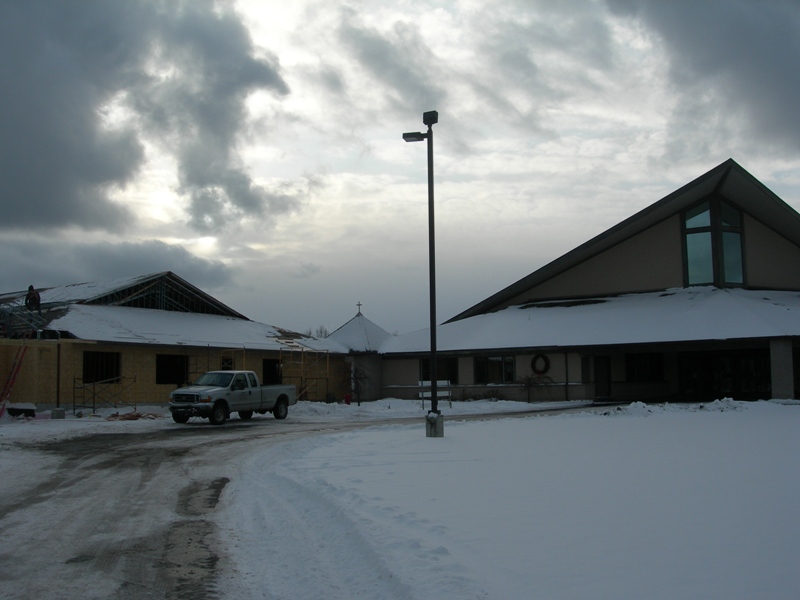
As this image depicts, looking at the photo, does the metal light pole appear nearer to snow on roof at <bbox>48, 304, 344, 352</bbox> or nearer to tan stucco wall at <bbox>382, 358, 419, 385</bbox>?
snow on roof at <bbox>48, 304, 344, 352</bbox>

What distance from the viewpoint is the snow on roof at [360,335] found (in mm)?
44156

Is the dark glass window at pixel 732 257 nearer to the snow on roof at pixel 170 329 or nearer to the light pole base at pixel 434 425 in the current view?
the snow on roof at pixel 170 329

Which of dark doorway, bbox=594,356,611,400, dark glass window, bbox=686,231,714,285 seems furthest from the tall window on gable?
dark doorway, bbox=594,356,611,400

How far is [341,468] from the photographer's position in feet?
42.3

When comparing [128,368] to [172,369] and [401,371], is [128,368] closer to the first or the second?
[172,369]

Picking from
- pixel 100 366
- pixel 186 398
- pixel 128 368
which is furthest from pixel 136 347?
pixel 186 398

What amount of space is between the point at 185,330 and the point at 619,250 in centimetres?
2282

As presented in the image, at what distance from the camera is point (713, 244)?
122 ft

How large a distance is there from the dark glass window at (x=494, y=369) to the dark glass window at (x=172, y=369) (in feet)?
48.3

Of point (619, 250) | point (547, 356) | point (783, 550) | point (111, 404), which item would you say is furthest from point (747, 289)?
point (783, 550)

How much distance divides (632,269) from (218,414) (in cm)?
2392

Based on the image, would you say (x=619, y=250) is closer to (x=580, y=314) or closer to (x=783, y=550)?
(x=580, y=314)

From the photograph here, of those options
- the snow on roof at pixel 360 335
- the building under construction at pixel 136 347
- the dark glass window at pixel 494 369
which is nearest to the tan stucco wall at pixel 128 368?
the building under construction at pixel 136 347

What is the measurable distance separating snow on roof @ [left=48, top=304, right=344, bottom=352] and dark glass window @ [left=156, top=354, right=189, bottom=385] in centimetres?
103
